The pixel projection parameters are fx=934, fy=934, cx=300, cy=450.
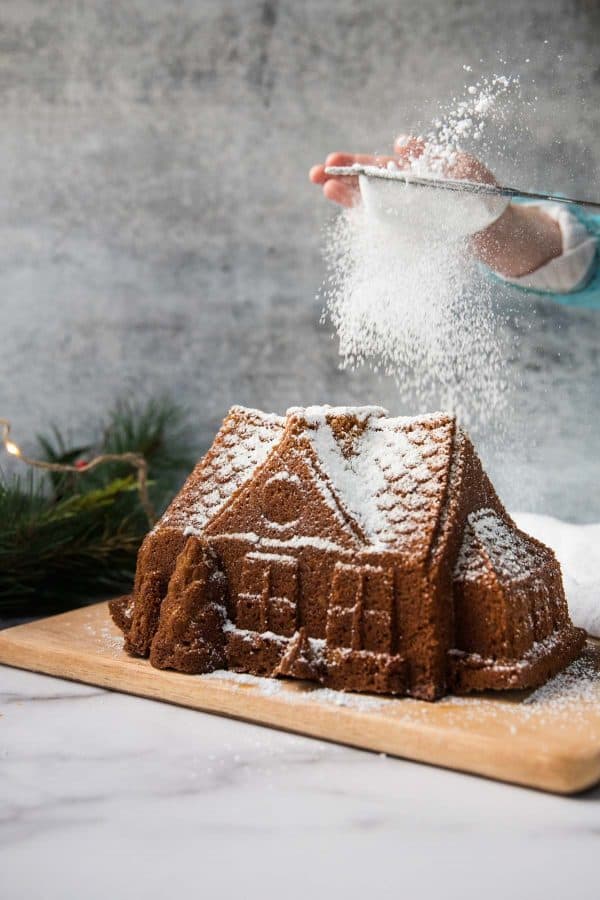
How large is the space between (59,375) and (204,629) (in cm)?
111

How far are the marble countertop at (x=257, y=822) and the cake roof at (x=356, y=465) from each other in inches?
10.2

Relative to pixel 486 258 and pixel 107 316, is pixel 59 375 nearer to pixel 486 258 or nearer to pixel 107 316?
pixel 107 316

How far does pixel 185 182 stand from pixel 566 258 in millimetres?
854

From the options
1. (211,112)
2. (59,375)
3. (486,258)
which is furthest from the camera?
(59,375)

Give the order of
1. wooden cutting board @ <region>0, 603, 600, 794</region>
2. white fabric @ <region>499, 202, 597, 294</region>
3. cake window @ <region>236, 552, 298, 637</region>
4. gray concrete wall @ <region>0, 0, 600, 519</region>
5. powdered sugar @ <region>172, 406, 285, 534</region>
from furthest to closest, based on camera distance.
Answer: gray concrete wall @ <region>0, 0, 600, 519</region>, white fabric @ <region>499, 202, 597, 294</region>, powdered sugar @ <region>172, 406, 285, 534</region>, cake window @ <region>236, 552, 298, 637</region>, wooden cutting board @ <region>0, 603, 600, 794</region>

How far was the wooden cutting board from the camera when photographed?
0.82 meters

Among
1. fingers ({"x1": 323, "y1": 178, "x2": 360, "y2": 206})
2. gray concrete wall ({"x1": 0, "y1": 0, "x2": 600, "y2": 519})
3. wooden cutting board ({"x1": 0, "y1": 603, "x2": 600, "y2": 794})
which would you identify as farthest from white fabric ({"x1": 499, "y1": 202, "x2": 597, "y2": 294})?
wooden cutting board ({"x1": 0, "y1": 603, "x2": 600, "y2": 794})

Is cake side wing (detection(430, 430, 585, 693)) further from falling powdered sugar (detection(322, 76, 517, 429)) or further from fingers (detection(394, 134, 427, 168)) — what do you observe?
fingers (detection(394, 134, 427, 168))

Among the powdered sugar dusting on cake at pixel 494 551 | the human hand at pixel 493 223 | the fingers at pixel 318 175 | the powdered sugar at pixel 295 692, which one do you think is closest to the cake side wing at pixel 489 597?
the powdered sugar dusting on cake at pixel 494 551

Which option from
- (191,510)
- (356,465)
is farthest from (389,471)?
(191,510)

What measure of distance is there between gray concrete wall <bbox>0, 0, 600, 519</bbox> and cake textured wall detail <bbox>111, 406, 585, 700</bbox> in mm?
672

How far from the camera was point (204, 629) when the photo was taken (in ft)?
3.46

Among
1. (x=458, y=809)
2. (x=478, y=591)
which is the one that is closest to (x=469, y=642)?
(x=478, y=591)

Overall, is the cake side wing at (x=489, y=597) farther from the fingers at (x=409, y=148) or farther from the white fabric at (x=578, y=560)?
the fingers at (x=409, y=148)
